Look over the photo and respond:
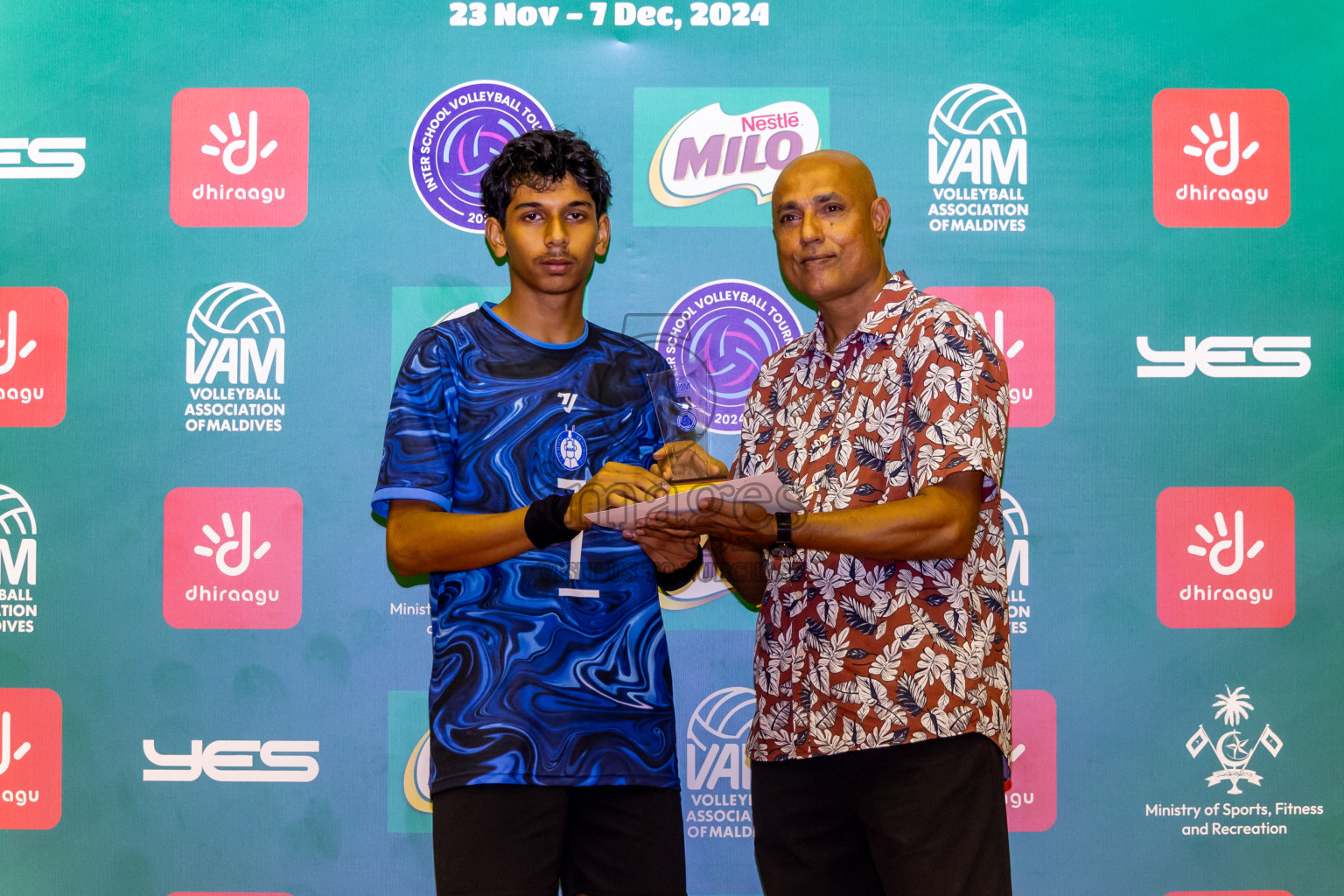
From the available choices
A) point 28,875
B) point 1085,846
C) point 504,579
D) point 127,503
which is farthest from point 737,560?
point 28,875

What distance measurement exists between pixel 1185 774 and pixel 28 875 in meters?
3.25

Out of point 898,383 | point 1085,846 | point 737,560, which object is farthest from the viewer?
point 1085,846

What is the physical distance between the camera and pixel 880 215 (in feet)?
6.42

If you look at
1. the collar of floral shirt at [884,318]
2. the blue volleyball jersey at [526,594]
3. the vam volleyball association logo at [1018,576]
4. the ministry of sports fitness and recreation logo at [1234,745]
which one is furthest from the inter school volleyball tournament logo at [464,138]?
the ministry of sports fitness and recreation logo at [1234,745]

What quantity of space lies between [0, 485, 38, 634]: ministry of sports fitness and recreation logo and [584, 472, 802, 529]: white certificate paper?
190cm

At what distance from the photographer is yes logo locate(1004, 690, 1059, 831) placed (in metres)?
2.53

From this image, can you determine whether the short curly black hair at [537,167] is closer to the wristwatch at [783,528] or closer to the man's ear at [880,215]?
the man's ear at [880,215]

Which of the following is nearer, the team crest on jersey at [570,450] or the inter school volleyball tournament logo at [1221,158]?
the team crest on jersey at [570,450]

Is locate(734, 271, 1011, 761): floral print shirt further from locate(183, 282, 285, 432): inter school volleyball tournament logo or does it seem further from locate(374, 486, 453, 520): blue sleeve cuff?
locate(183, 282, 285, 432): inter school volleyball tournament logo

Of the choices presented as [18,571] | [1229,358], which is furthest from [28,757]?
[1229,358]

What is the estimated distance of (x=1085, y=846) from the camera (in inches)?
99.3

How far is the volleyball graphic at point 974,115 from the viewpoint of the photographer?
258 cm

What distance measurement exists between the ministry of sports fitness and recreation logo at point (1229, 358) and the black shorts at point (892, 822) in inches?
55.7

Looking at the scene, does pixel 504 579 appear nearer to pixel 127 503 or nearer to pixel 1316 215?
pixel 127 503
